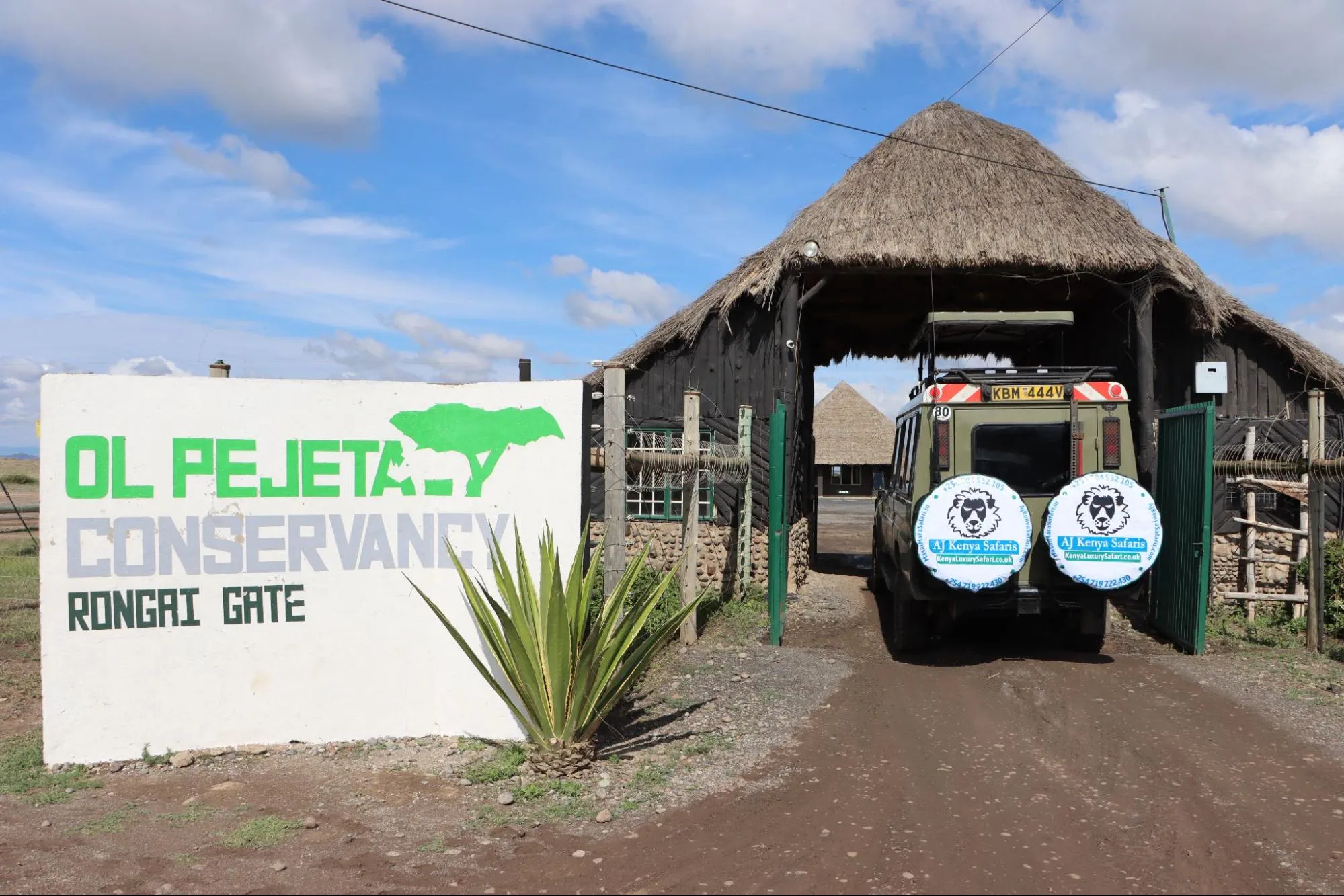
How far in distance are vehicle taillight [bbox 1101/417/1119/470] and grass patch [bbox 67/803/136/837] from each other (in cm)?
737

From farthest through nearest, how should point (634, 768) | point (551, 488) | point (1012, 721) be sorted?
1. point (1012, 721)
2. point (551, 488)
3. point (634, 768)

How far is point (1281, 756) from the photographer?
5598 millimetres

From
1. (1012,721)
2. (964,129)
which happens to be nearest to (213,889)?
(1012,721)

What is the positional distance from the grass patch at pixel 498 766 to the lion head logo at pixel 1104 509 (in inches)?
185

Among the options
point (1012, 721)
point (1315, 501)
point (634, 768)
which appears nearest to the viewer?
point (634, 768)

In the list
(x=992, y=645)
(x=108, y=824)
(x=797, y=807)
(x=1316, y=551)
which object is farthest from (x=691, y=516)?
(x=1316, y=551)

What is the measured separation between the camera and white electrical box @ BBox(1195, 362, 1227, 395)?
1187cm

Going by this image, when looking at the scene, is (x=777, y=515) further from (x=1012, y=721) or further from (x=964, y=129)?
(x=964, y=129)

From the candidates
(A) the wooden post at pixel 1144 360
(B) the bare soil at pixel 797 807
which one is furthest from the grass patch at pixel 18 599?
(A) the wooden post at pixel 1144 360

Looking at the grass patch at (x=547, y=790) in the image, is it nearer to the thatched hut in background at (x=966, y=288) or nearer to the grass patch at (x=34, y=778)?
the grass patch at (x=34, y=778)

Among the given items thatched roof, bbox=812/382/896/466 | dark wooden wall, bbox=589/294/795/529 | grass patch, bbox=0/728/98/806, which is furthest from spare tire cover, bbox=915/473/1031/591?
thatched roof, bbox=812/382/896/466

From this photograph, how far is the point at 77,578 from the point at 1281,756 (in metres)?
7.21

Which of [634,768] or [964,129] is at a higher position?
[964,129]

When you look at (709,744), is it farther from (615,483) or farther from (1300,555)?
(1300,555)
